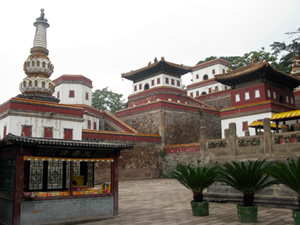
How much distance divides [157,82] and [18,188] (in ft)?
105

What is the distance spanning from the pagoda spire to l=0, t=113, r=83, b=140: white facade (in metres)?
2.27

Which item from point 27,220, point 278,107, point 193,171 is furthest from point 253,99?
point 27,220

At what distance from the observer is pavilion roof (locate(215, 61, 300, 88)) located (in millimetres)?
28312

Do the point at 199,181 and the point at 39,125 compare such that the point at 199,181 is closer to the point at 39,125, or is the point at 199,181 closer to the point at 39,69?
the point at 39,125

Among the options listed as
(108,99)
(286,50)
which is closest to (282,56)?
(286,50)

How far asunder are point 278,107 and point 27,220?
26.3 meters

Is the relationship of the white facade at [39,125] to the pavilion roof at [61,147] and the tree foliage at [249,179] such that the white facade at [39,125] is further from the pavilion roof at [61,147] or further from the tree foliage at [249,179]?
the tree foliage at [249,179]

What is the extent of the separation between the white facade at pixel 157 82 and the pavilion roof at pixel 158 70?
65 centimetres

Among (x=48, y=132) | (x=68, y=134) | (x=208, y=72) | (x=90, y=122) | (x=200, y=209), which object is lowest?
(x=200, y=209)

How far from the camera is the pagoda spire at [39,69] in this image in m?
23.7

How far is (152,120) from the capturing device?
110ft

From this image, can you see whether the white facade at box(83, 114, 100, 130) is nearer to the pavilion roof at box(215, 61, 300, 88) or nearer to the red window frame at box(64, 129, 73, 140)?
the red window frame at box(64, 129, 73, 140)

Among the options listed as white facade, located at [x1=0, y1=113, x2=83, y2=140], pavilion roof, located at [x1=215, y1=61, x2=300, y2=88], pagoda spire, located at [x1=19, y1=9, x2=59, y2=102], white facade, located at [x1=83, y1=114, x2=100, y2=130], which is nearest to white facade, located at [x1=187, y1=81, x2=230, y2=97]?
pavilion roof, located at [x1=215, y1=61, x2=300, y2=88]

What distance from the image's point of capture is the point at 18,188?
8.63 metres
